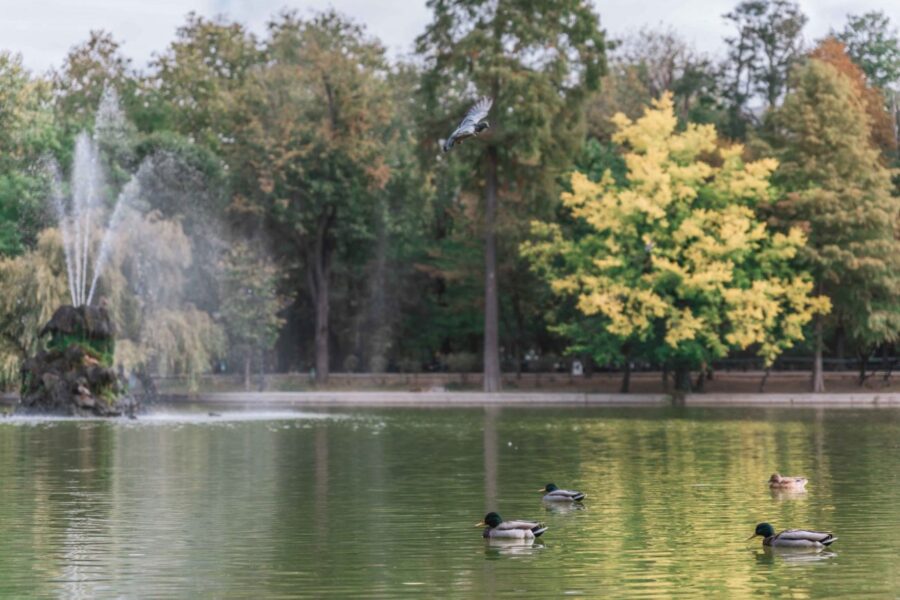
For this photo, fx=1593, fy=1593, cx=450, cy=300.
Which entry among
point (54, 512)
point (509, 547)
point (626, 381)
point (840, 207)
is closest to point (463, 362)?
point (626, 381)

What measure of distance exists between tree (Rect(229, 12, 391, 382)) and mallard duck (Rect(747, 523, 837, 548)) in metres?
63.0

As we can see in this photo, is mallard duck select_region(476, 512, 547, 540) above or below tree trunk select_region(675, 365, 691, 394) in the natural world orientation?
below

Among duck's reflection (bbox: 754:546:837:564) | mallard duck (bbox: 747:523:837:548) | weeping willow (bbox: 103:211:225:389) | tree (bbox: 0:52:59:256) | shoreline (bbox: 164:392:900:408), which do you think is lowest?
duck's reflection (bbox: 754:546:837:564)

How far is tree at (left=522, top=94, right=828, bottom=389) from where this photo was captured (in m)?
70.2

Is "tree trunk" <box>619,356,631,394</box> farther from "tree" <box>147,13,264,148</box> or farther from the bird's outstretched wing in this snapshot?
the bird's outstretched wing

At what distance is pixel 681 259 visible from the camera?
71750 mm

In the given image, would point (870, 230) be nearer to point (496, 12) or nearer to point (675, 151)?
point (675, 151)

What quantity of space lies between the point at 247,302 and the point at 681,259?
73.4ft

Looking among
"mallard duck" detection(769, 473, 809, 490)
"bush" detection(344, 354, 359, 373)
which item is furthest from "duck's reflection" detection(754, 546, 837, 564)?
"bush" detection(344, 354, 359, 373)

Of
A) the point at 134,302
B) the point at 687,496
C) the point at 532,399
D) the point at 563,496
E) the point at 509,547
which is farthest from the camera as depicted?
the point at 532,399

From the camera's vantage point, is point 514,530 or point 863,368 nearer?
point 514,530

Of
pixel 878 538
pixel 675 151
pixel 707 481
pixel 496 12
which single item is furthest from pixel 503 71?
pixel 878 538

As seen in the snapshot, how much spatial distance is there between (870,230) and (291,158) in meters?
29.8

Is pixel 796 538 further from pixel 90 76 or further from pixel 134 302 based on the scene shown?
pixel 90 76
